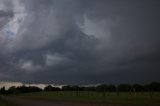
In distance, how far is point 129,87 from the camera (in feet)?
538

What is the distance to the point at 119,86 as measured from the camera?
17012 cm

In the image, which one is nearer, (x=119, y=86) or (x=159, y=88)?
(x=159, y=88)

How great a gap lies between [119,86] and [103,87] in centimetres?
937

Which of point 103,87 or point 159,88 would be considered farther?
point 103,87

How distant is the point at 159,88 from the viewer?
153 metres

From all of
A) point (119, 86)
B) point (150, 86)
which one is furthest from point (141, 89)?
point (119, 86)

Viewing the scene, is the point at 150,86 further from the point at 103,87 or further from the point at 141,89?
the point at 103,87

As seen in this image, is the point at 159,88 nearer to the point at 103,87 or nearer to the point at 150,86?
the point at 150,86

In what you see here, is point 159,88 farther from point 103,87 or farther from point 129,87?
point 103,87

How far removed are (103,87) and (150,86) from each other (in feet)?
93.4

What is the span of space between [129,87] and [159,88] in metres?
17.6

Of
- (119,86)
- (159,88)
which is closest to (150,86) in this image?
(159,88)

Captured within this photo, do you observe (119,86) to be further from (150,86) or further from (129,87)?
(150,86)

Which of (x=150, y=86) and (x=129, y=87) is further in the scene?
(x=129, y=87)
